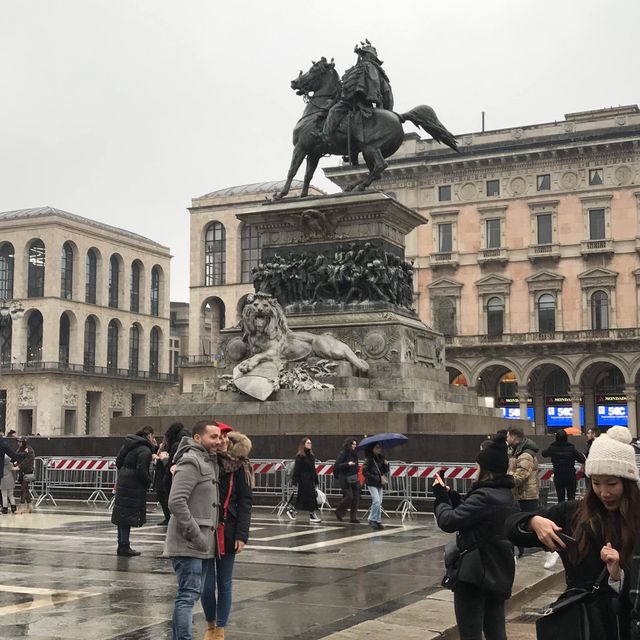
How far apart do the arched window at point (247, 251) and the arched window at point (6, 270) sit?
19.6 m

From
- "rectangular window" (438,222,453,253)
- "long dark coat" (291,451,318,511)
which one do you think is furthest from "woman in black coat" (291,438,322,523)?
"rectangular window" (438,222,453,253)

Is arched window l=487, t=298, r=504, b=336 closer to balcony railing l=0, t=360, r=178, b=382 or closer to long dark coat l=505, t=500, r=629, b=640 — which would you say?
balcony railing l=0, t=360, r=178, b=382

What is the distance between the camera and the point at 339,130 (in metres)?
25.0

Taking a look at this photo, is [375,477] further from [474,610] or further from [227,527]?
[474,610]

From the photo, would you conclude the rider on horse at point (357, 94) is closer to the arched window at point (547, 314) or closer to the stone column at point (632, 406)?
the stone column at point (632, 406)

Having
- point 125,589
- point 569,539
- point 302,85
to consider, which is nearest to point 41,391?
point 302,85

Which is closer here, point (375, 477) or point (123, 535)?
point (123, 535)

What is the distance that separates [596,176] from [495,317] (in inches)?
436

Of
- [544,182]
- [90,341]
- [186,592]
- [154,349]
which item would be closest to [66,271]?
[90,341]

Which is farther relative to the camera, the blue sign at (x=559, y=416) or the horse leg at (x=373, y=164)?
the blue sign at (x=559, y=416)

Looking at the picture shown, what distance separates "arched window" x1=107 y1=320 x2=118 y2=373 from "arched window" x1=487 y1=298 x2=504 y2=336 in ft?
124

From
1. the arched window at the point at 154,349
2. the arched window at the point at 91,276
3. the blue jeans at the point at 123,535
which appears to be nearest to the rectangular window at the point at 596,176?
the arched window at the point at 91,276

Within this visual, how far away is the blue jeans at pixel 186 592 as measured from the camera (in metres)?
7.31

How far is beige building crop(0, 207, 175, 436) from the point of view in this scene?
87.7m
